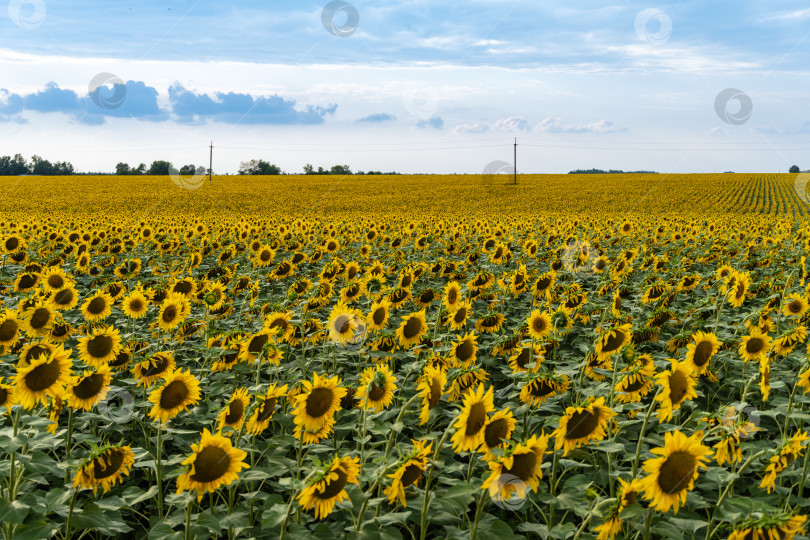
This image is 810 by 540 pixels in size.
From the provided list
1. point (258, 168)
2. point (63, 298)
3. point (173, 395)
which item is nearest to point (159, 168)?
point (258, 168)

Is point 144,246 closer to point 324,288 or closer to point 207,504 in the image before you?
point 324,288

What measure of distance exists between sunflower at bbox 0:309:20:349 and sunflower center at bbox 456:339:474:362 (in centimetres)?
381

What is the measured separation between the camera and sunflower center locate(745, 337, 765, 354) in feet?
15.7

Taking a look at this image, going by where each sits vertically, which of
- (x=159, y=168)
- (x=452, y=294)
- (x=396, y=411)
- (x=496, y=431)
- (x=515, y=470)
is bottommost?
(x=396, y=411)

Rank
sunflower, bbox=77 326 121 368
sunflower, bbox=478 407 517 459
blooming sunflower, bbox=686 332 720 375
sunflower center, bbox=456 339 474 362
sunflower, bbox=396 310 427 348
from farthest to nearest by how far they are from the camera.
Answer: sunflower, bbox=396 310 427 348, sunflower, bbox=77 326 121 368, sunflower center, bbox=456 339 474 362, blooming sunflower, bbox=686 332 720 375, sunflower, bbox=478 407 517 459

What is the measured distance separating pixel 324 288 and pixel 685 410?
4.10 m

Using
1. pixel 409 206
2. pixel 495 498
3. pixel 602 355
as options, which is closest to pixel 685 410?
pixel 602 355

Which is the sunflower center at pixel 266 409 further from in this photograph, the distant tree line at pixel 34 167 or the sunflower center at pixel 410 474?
the distant tree line at pixel 34 167

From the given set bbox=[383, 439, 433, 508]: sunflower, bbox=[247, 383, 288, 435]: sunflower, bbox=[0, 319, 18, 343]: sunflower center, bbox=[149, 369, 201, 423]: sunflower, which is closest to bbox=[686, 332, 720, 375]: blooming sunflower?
bbox=[383, 439, 433, 508]: sunflower

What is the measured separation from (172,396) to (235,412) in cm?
63

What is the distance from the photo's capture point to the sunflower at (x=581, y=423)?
2928 mm

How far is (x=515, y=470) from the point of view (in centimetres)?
251

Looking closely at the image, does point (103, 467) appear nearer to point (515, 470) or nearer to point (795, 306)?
point (515, 470)

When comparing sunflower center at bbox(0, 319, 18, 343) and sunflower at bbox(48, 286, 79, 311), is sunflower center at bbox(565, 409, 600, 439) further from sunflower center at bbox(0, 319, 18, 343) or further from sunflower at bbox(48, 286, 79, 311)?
sunflower at bbox(48, 286, 79, 311)
